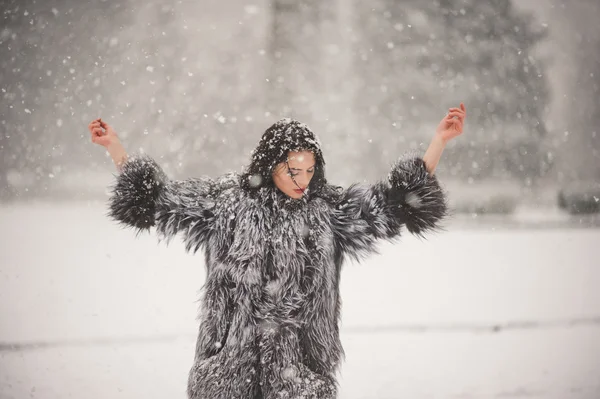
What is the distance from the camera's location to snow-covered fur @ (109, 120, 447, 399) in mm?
1287

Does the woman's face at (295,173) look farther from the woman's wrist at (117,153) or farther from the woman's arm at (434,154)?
the woman's wrist at (117,153)

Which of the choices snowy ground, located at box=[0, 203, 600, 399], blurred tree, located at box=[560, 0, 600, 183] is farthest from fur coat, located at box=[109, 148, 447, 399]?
blurred tree, located at box=[560, 0, 600, 183]

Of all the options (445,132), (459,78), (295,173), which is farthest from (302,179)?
(459,78)

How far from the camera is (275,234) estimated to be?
4.41 ft

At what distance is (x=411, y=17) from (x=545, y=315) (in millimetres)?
11173

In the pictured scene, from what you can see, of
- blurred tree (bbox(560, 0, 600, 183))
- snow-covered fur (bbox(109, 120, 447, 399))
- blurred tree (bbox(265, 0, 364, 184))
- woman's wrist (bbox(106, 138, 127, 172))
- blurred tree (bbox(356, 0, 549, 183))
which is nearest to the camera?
snow-covered fur (bbox(109, 120, 447, 399))

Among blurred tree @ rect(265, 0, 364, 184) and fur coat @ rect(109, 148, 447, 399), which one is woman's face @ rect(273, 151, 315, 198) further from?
blurred tree @ rect(265, 0, 364, 184)

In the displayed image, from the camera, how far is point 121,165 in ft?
4.59

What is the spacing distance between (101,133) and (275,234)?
55 centimetres

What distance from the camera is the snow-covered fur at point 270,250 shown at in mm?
1287

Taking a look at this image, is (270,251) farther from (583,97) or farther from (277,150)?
(583,97)

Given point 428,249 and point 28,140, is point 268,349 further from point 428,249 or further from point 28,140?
point 28,140

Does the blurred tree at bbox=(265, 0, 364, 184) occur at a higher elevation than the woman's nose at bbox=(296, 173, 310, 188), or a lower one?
higher

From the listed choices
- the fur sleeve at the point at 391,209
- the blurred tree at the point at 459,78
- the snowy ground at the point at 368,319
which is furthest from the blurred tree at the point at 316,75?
the fur sleeve at the point at 391,209
